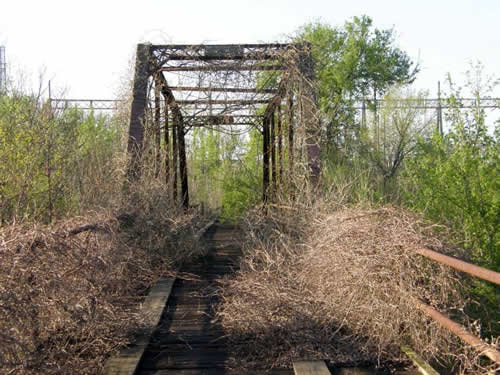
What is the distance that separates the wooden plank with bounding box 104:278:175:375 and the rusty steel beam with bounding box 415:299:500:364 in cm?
243

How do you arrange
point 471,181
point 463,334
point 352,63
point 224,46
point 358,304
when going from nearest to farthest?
point 463,334, point 358,304, point 471,181, point 224,46, point 352,63

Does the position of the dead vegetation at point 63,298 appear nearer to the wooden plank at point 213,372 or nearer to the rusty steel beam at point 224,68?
the wooden plank at point 213,372

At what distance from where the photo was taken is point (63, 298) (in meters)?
4.20

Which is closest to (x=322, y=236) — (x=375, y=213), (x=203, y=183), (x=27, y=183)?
(x=375, y=213)

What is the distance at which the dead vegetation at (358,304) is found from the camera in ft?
14.5

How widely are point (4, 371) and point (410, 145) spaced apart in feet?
72.6

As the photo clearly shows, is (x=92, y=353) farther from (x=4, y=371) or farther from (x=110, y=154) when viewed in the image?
(x=110, y=154)

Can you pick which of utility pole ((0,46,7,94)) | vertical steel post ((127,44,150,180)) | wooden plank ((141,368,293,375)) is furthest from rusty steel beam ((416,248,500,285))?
utility pole ((0,46,7,94))

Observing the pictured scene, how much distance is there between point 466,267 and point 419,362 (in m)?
1.24

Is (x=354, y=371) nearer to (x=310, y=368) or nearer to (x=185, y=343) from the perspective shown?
(x=310, y=368)

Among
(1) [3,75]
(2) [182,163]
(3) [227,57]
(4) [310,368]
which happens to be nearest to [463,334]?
(4) [310,368]

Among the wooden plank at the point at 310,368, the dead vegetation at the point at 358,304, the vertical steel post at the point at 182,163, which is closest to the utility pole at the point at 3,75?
the vertical steel post at the point at 182,163

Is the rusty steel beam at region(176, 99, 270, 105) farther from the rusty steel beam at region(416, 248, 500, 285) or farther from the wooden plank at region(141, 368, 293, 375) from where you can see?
the rusty steel beam at region(416, 248, 500, 285)

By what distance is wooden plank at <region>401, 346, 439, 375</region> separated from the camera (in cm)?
407
